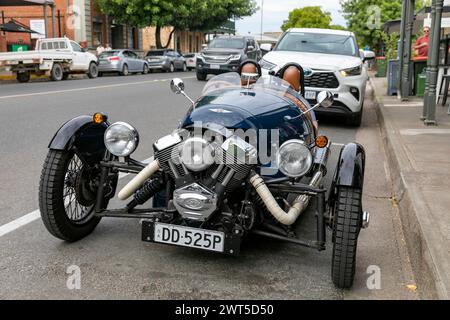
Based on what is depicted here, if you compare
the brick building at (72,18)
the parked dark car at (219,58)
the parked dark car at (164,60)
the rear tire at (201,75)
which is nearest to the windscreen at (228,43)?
the parked dark car at (219,58)

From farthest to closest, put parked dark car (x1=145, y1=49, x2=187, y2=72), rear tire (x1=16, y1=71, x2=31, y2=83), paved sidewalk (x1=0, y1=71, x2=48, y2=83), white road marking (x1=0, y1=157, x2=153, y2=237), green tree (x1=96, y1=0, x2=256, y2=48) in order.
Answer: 1. green tree (x1=96, y1=0, x2=256, y2=48)
2. parked dark car (x1=145, y1=49, x2=187, y2=72)
3. paved sidewalk (x1=0, y1=71, x2=48, y2=83)
4. rear tire (x1=16, y1=71, x2=31, y2=83)
5. white road marking (x1=0, y1=157, x2=153, y2=237)

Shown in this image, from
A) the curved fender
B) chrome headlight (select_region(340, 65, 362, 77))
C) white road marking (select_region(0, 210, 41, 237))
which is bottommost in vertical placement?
white road marking (select_region(0, 210, 41, 237))

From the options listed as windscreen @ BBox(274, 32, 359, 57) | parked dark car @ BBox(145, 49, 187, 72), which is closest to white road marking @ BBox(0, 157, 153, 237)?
windscreen @ BBox(274, 32, 359, 57)

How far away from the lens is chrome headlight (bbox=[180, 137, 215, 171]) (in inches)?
140

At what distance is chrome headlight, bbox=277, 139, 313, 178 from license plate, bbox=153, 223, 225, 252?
23.4 inches

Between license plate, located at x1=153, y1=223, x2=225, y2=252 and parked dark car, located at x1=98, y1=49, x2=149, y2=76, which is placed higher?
parked dark car, located at x1=98, y1=49, x2=149, y2=76

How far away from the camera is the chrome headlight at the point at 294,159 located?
3.49 m

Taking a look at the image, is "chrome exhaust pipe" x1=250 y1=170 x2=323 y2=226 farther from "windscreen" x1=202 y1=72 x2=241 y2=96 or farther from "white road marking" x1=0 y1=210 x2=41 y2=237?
"white road marking" x1=0 y1=210 x2=41 y2=237

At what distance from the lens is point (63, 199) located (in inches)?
157

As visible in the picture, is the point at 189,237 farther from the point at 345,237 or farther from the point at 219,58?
the point at 219,58

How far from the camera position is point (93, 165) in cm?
432

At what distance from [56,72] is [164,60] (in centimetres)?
1055

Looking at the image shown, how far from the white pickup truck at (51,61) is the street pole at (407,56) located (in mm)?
13677
